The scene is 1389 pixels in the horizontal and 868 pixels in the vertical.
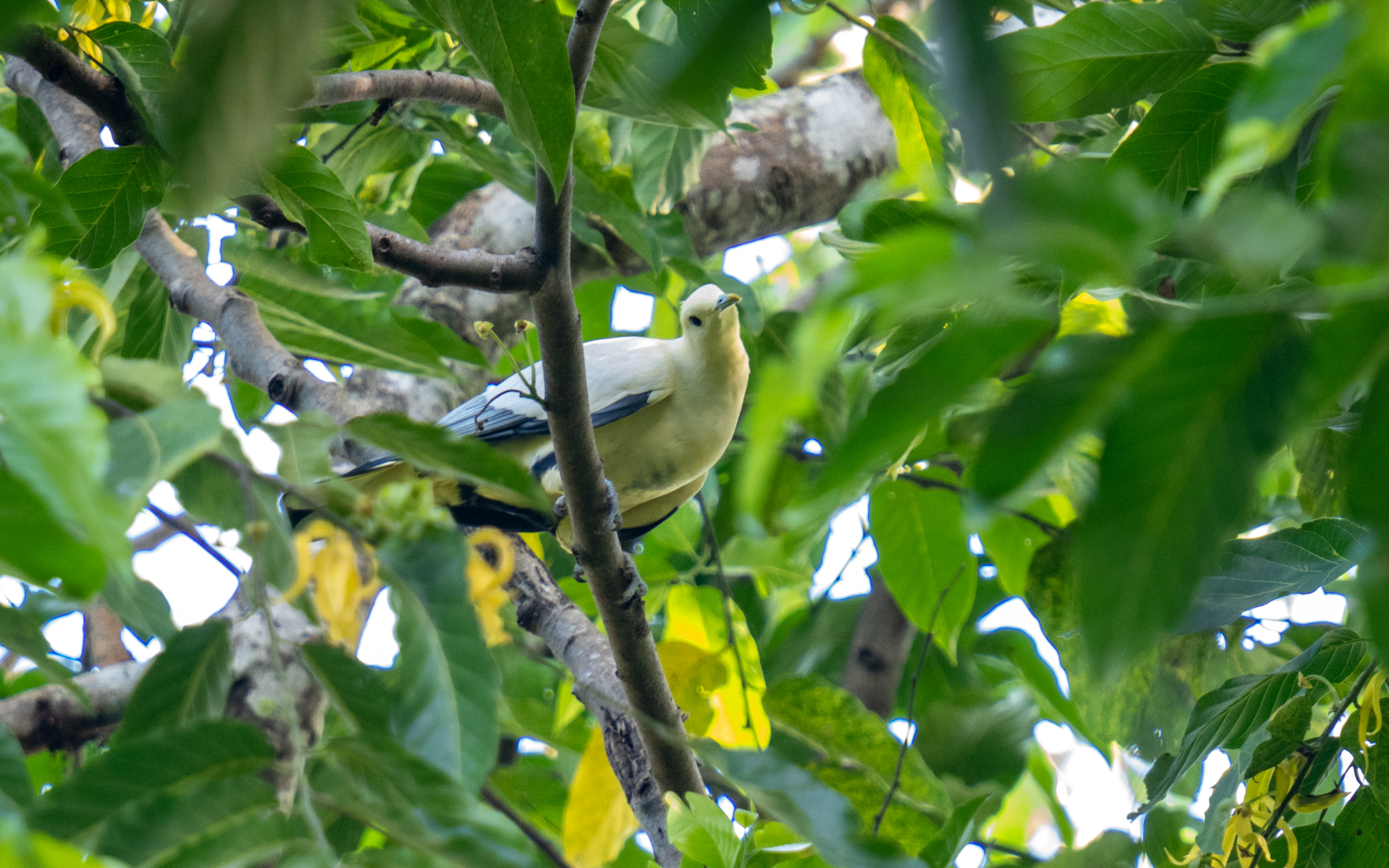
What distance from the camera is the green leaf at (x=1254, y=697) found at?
128 cm

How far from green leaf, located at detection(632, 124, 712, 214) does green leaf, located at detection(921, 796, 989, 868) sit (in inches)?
73.0

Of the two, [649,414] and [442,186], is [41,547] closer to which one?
[649,414]

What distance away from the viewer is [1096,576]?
493 mm

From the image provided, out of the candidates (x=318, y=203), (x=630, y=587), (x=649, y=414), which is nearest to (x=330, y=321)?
(x=318, y=203)

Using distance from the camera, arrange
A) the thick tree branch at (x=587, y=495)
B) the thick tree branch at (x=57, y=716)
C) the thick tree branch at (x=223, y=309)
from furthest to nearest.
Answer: the thick tree branch at (x=57, y=716) → the thick tree branch at (x=223, y=309) → the thick tree branch at (x=587, y=495)

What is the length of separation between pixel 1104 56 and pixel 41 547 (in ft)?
4.13

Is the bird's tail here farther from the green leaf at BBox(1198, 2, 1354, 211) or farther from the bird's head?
the green leaf at BBox(1198, 2, 1354, 211)

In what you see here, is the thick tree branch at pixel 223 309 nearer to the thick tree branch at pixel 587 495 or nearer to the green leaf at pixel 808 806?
the thick tree branch at pixel 587 495

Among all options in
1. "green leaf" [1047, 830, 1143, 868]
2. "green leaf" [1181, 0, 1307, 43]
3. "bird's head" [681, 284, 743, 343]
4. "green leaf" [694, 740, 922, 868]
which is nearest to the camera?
"green leaf" [694, 740, 922, 868]

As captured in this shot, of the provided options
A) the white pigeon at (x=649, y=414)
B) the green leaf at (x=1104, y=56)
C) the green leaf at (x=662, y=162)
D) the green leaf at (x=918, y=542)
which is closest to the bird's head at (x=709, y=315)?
the white pigeon at (x=649, y=414)

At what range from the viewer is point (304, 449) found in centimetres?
79

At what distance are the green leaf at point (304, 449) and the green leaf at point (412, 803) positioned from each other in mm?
198

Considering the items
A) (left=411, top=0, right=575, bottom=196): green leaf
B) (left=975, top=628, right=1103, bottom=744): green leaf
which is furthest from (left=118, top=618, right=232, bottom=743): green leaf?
(left=975, top=628, right=1103, bottom=744): green leaf

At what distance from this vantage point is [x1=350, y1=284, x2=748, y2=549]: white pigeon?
111 inches
